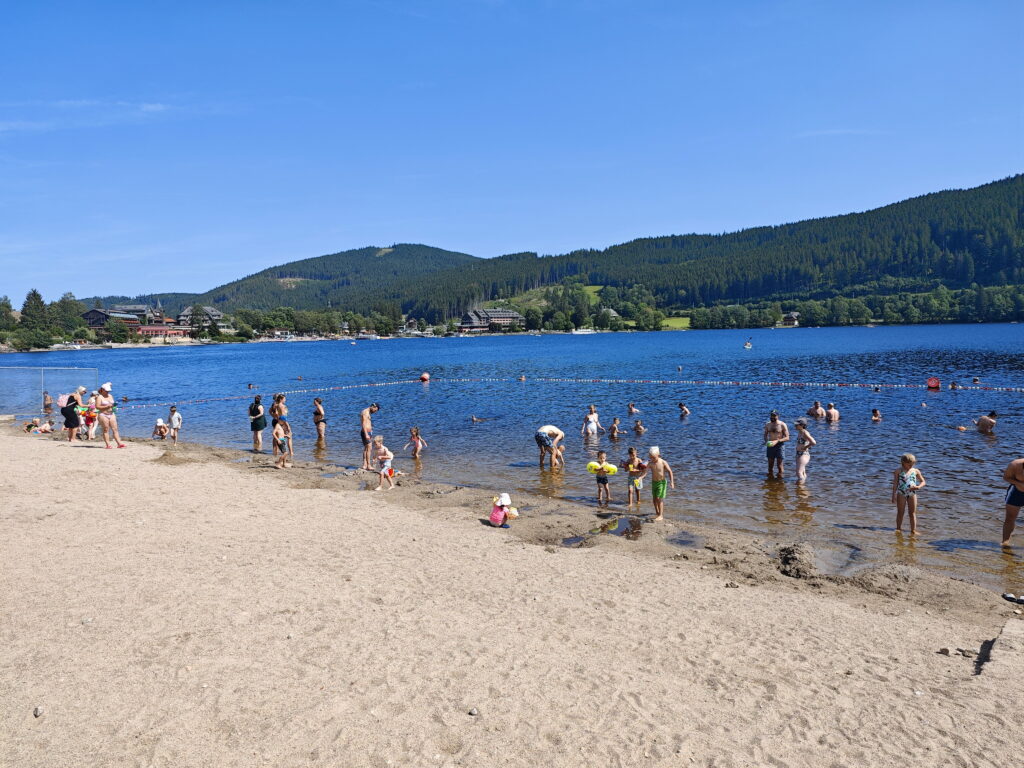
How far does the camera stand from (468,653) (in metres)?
7.17

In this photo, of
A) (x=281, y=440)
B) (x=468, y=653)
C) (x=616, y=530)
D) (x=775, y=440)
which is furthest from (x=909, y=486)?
(x=281, y=440)

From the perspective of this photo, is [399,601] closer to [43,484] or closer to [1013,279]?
[43,484]

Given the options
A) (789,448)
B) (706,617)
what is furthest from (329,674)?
(789,448)

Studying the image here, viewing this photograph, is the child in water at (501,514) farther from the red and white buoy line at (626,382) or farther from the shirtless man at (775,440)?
the red and white buoy line at (626,382)

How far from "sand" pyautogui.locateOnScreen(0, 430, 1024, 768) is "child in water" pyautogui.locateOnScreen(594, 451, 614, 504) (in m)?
2.68

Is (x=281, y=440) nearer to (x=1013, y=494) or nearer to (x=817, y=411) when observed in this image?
(x=1013, y=494)

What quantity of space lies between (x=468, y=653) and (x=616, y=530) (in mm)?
6470

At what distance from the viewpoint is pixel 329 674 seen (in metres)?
6.58

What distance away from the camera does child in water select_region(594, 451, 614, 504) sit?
48.5 ft

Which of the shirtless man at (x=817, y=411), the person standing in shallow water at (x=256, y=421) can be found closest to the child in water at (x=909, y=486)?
the shirtless man at (x=817, y=411)

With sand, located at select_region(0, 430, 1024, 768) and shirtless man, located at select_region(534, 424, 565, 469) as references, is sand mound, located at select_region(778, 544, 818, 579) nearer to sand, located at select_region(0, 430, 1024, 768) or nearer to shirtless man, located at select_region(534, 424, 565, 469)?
sand, located at select_region(0, 430, 1024, 768)

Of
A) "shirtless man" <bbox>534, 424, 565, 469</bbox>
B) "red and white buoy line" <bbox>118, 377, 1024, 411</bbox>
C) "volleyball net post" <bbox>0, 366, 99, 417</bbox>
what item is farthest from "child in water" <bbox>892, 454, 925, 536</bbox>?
"volleyball net post" <bbox>0, 366, 99, 417</bbox>

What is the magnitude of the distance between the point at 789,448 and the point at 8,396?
1531 inches

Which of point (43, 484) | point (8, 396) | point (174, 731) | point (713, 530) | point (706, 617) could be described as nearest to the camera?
point (174, 731)
